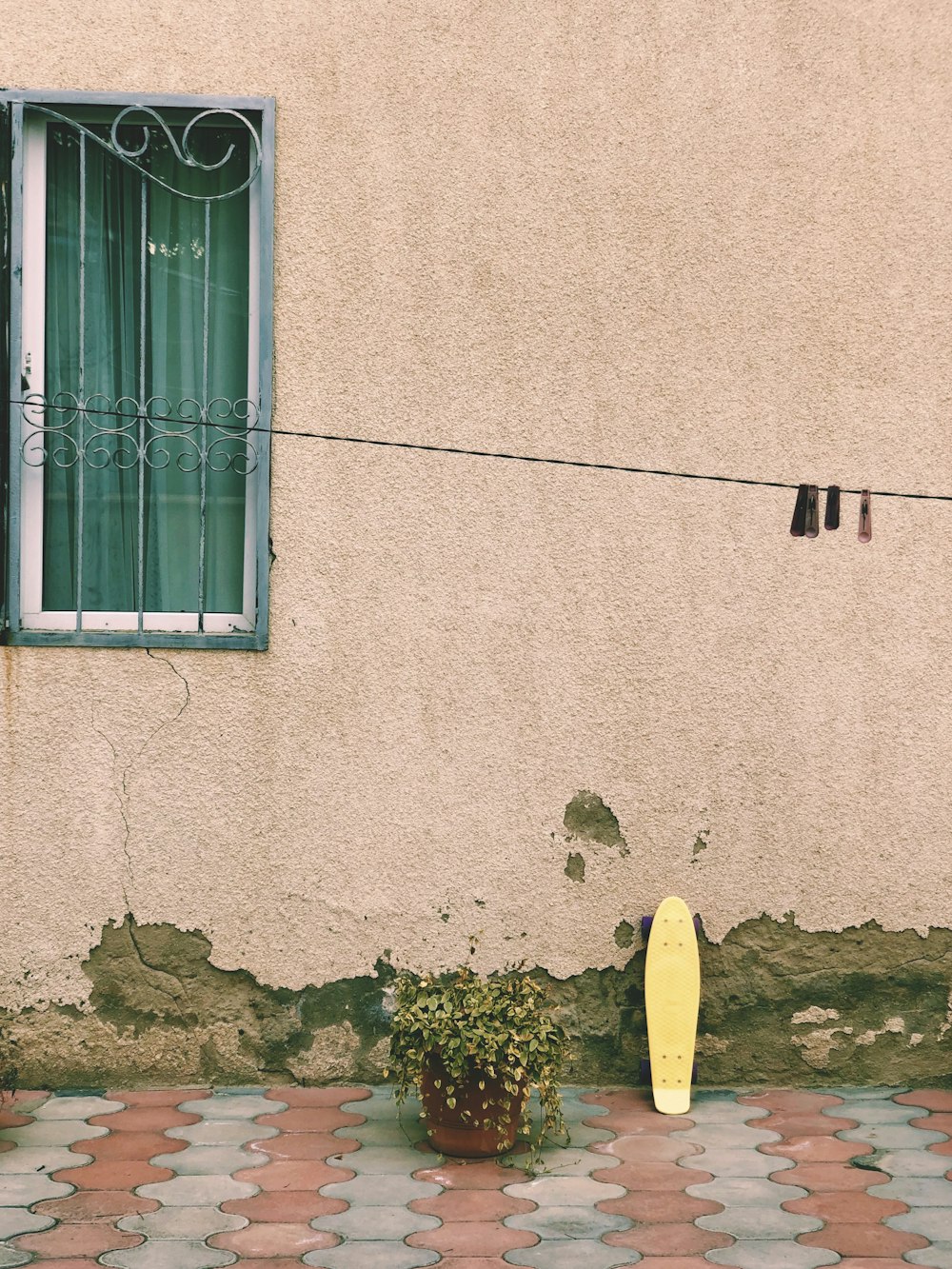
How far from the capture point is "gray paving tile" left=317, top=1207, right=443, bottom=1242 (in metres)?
3.51

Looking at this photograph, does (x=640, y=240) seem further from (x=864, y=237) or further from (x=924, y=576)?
(x=924, y=576)

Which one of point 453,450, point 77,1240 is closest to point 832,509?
point 453,450

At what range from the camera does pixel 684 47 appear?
4684mm

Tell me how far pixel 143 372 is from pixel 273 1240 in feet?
8.97

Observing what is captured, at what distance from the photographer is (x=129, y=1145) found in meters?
4.10

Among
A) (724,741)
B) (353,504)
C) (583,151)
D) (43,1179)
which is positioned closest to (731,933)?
(724,741)

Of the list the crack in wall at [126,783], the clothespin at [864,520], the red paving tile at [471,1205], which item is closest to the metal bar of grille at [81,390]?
the crack in wall at [126,783]

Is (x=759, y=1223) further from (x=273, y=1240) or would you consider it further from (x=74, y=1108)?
(x=74, y=1108)

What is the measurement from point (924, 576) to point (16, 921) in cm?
317

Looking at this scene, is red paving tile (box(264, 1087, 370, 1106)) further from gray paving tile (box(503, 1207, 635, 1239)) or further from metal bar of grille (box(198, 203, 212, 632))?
metal bar of grille (box(198, 203, 212, 632))

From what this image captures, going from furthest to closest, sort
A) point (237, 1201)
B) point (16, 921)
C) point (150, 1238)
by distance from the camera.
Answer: point (16, 921) → point (237, 1201) → point (150, 1238)

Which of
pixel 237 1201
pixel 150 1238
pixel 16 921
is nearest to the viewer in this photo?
pixel 150 1238

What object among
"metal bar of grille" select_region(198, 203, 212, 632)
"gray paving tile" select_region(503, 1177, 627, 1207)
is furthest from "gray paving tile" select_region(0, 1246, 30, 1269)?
"metal bar of grille" select_region(198, 203, 212, 632)

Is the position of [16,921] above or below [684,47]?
below
